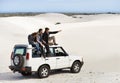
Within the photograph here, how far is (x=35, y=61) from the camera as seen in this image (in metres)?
14.2

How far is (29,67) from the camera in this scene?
14.1 m

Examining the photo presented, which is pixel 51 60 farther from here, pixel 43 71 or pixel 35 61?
pixel 35 61

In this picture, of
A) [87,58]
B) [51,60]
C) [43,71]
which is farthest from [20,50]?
[87,58]

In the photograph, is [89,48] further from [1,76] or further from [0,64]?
[1,76]

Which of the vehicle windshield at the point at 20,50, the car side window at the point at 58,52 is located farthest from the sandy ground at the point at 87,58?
the vehicle windshield at the point at 20,50

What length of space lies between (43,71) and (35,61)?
23.3 inches

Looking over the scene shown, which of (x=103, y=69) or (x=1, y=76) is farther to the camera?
(x=103, y=69)

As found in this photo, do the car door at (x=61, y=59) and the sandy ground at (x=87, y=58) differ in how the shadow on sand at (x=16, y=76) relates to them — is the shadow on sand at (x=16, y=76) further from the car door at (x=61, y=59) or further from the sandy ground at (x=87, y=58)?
the car door at (x=61, y=59)

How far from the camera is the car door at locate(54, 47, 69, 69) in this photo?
15.2 m

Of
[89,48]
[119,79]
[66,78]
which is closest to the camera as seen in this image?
[119,79]

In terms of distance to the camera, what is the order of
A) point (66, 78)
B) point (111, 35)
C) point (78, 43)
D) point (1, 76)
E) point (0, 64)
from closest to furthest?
point (66, 78) → point (1, 76) → point (0, 64) → point (78, 43) → point (111, 35)

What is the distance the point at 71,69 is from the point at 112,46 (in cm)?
1115

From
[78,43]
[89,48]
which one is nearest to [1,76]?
[89,48]

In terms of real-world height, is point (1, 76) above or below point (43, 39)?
below
